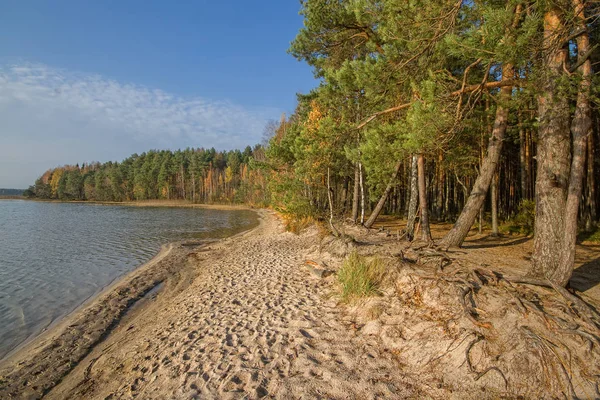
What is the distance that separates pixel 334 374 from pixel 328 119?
6.67m

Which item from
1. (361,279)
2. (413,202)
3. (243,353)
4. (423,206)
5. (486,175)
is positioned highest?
(486,175)

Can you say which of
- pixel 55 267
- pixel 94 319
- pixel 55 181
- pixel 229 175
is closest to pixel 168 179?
pixel 229 175

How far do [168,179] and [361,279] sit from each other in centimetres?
7318

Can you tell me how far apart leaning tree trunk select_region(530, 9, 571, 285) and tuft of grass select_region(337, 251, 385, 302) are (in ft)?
7.90

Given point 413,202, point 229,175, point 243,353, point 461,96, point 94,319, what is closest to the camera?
point 243,353

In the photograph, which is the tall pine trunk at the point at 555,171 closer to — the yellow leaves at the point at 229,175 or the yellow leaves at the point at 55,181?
the yellow leaves at the point at 229,175

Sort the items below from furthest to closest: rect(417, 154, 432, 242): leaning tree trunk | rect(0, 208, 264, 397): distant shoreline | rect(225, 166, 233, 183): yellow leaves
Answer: rect(225, 166, 233, 183): yellow leaves, rect(417, 154, 432, 242): leaning tree trunk, rect(0, 208, 264, 397): distant shoreline

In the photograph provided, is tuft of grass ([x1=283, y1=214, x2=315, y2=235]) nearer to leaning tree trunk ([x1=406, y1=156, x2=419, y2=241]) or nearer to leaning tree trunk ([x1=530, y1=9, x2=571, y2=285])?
leaning tree trunk ([x1=406, y1=156, x2=419, y2=241])

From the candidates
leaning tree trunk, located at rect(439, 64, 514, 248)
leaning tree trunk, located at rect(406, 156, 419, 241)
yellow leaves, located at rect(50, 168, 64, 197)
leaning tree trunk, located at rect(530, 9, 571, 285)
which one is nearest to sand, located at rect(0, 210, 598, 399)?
leaning tree trunk, located at rect(439, 64, 514, 248)

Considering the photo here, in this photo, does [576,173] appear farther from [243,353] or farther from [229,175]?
[229,175]

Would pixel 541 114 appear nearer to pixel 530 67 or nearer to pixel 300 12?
pixel 530 67

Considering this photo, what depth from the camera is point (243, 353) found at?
4.18m

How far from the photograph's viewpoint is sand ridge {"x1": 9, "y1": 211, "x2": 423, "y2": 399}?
3.41 m

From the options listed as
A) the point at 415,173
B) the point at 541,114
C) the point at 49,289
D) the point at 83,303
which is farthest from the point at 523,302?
the point at 49,289
